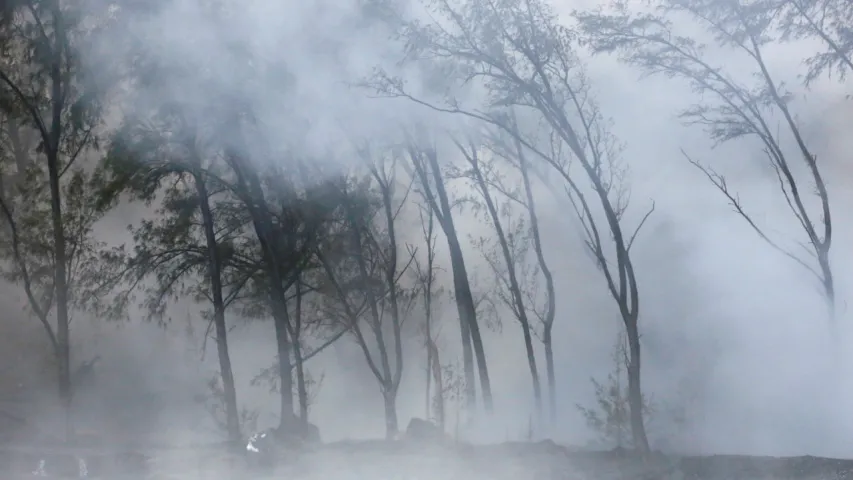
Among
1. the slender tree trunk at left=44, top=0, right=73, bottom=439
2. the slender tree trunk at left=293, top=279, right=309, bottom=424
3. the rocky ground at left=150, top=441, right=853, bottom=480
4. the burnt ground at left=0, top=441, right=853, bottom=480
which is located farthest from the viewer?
the slender tree trunk at left=293, top=279, right=309, bottom=424

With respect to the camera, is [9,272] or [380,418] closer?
[9,272]

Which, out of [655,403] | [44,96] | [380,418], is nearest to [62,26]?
[44,96]

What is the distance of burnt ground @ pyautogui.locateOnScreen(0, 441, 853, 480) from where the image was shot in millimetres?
8461

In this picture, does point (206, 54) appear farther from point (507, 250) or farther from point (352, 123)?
point (507, 250)

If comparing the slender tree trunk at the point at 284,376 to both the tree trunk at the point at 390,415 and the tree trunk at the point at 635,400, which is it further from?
the tree trunk at the point at 635,400

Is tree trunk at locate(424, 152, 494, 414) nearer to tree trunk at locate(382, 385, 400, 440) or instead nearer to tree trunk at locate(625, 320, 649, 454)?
tree trunk at locate(382, 385, 400, 440)

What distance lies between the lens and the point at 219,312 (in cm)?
1527

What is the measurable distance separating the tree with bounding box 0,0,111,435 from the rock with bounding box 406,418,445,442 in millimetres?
5196

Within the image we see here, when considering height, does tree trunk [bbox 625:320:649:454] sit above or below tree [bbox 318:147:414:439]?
below

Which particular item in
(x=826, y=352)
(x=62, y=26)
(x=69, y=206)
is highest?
(x=62, y=26)

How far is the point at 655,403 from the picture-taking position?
14.2 m

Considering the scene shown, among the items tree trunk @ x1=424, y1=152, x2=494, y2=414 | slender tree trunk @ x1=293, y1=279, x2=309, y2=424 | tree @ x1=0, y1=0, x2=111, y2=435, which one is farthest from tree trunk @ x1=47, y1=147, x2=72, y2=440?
tree trunk @ x1=424, y1=152, x2=494, y2=414

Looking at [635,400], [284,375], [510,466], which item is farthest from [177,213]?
[635,400]

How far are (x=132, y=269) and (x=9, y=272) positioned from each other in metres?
2.66
